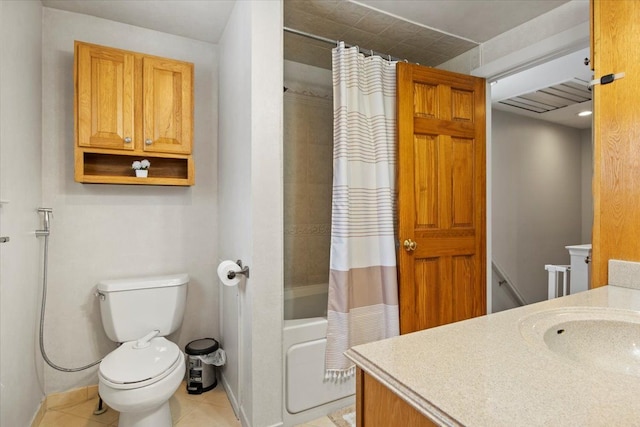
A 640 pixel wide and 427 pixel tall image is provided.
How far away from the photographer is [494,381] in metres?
0.60

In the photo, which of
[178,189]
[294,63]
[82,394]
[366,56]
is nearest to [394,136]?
[366,56]

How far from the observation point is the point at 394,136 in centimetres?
215

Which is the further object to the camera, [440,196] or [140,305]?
[440,196]

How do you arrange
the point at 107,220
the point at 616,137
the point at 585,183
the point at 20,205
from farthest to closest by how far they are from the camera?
the point at 585,183
the point at 107,220
the point at 20,205
the point at 616,137

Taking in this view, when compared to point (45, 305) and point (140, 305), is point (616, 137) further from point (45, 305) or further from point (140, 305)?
point (45, 305)

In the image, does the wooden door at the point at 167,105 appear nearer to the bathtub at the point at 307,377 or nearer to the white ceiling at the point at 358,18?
the white ceiling at the point at 358,18

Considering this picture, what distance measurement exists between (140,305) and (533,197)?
14.8 feet

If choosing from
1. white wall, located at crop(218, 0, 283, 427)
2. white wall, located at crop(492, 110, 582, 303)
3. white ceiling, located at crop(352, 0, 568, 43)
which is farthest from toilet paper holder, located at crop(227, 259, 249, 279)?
white wall, located at crop(492, 110, 582, 303)

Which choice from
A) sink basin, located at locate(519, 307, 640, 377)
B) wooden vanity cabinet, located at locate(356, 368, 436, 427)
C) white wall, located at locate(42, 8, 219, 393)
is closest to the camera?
wooden vanity cabinet, located at locate(356, 368, 436, 427)

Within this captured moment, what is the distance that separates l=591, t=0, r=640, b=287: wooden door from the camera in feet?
4.18

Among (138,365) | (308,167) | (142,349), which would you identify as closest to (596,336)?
(308,167)

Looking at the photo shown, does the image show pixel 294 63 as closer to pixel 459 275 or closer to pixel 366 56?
pixel 366 56

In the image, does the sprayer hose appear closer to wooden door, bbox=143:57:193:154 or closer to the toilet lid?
the toilet lid

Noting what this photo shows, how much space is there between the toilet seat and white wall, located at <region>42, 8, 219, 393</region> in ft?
1.66
